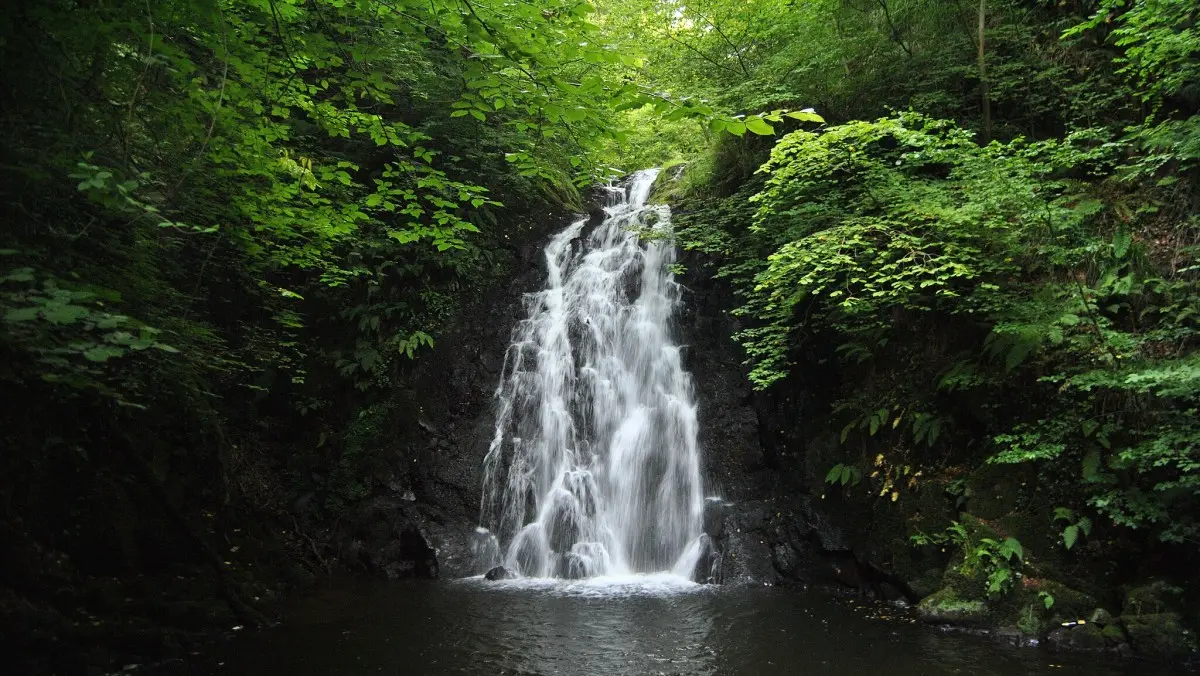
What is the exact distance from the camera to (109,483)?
646cm

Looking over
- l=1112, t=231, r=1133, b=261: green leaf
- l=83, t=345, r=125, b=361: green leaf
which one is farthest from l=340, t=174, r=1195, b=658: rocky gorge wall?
l=83, t=345, r=125, b=361: green leaf

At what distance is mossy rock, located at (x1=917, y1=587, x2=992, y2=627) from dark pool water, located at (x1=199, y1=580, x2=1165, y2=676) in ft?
0.58

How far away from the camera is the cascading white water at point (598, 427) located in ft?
30.8

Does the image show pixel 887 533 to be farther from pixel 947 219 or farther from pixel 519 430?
pixel 519 430

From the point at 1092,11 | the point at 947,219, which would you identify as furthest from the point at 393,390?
the point at 1092,11

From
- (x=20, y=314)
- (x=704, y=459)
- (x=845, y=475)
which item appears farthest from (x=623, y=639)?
(x=20, y=314)

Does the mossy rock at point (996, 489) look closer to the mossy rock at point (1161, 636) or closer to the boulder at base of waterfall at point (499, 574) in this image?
the mossy rock at point (1161, 636)

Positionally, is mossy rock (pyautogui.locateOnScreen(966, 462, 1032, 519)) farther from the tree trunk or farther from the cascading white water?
the tree trunk

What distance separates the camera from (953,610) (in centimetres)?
624

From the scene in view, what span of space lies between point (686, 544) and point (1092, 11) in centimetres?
863

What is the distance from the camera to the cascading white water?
370 inches

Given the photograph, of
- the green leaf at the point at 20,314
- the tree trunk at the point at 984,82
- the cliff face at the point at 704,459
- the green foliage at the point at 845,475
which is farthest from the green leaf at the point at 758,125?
the tree trunk at the point at 984,82

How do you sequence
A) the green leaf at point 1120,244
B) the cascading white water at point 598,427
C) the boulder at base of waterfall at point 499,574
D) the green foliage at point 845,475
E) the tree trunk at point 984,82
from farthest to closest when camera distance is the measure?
the cascading white water at point 598,427
the boulder at base of waterfall at point 499,574
the tree trunk at point 984,82
the green foliage at point 845,475
the green leaf at point 1120,244

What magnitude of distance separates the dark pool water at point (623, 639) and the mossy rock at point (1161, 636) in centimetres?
23
